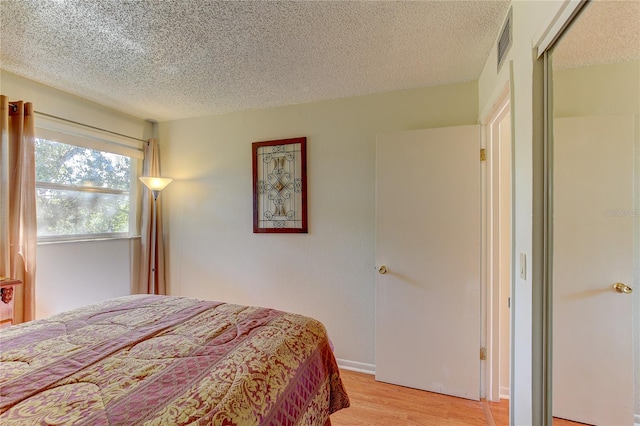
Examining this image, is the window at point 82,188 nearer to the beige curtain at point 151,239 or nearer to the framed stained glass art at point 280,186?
the beige curtain at point 151,239

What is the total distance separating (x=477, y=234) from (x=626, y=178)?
1341 millimetres

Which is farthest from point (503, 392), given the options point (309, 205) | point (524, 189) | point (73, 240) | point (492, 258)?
point (73, 240)

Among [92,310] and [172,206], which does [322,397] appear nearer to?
[92,310]

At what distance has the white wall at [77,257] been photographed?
2168mm

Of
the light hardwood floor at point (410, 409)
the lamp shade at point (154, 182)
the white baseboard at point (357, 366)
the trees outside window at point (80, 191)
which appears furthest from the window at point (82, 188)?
the light hardwood floor at point (410, 409)

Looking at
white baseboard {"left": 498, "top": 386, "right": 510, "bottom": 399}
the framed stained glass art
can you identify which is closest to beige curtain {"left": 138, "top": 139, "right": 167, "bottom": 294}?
the framed stained glass art

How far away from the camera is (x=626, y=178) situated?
2.42 feet

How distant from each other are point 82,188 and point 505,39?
343cm

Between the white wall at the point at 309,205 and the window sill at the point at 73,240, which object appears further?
the white wall at the point at 309,205

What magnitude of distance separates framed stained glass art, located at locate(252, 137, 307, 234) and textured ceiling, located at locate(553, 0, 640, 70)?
1.95 meters

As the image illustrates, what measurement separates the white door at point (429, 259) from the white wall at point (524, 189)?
0.79m

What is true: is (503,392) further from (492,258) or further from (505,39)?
(505,39)

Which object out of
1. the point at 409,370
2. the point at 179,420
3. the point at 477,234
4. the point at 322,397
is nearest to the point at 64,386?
the point at 179,420

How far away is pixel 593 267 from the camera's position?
0.91 metres
